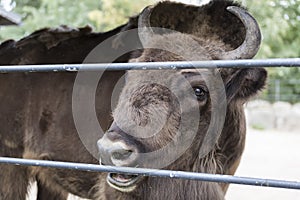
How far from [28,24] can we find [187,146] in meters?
12.7

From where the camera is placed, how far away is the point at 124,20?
11.6 metres

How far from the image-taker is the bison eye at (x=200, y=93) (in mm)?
2885

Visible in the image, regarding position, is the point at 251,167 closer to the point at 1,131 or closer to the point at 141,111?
the point at 1,131

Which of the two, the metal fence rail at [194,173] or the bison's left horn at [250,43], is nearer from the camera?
the metal fence rail at [194,173]

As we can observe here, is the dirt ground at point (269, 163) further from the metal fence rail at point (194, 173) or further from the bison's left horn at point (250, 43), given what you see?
the metal fence rail at point (194, 173)

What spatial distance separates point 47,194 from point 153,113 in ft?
7.04

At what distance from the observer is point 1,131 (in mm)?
A: 3898

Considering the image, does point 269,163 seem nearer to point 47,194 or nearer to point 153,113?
point 47,194

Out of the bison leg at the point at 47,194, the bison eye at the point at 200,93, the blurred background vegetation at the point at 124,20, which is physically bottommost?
the bison leg at the point at 47,194

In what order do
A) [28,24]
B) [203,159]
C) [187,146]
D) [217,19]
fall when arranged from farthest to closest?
[28,24], [217,19], [203,159], [187,146]

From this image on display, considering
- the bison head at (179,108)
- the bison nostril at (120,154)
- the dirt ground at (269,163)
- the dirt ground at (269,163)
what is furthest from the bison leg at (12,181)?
the dirt ground at (269,163)

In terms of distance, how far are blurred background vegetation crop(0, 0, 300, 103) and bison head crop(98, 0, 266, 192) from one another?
4.43 metres

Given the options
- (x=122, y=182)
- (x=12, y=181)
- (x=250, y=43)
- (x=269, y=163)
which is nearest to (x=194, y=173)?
(x=122, y=182)

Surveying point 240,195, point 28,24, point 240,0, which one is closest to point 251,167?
point 240,195
